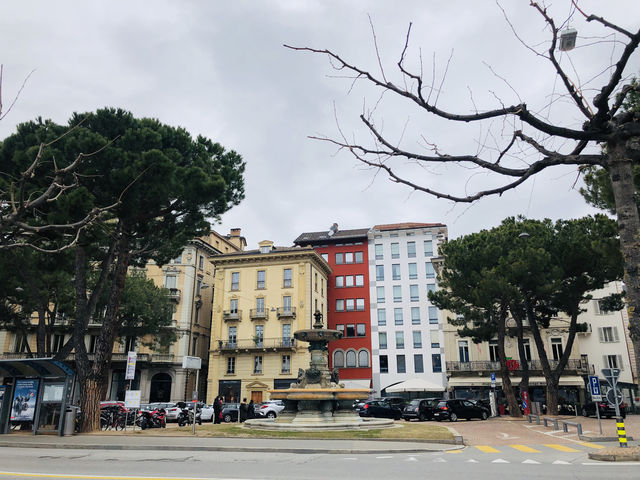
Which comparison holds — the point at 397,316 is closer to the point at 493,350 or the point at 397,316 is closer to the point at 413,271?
the point at 413,271

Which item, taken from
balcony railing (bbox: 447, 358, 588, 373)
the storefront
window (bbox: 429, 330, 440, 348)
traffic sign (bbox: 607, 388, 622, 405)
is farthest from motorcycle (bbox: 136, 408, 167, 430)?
window (bbox: 429, 330, 440, 348)

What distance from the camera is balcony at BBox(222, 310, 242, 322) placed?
51469 mm

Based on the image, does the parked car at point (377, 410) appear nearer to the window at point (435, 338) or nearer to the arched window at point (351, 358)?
the window at point (435, 338)

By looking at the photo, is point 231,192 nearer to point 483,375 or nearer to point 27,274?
point 27,274

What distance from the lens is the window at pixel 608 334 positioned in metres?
47.3

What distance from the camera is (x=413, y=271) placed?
2169 inches

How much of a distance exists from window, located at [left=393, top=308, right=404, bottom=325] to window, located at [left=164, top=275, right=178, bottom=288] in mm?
23440

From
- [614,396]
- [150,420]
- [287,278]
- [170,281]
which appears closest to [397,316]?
[287,278]

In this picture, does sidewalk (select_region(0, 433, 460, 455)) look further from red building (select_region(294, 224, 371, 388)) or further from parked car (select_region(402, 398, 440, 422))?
red building (select_region(294, 224, 371, 388))

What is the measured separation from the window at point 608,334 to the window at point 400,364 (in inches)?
733

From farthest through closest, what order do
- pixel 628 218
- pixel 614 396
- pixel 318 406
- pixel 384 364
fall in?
pixel 384 364, pixel 318 406, pixel 614 396, pixel 628 218

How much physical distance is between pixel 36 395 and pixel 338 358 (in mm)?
37891

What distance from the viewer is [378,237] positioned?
57.2 m

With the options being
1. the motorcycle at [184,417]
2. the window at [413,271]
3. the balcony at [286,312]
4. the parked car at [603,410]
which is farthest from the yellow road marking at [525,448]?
the window at [413,271]
